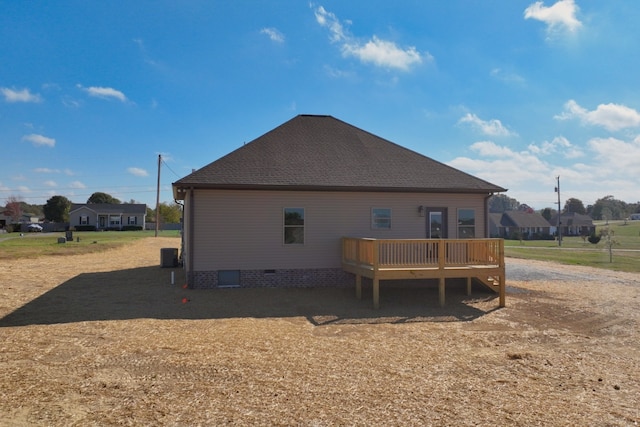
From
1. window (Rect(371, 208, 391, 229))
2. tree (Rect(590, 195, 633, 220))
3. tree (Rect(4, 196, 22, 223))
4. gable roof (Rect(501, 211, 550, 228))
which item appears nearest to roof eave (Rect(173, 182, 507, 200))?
window (Rect(371, 208, 391, 229))

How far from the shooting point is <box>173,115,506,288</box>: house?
12.2 meters

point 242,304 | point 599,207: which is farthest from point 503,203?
point 242,304

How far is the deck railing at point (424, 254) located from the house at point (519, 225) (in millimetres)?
59487

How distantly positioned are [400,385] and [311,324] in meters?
3.51

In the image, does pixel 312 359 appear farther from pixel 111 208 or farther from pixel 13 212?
pixel 13 212

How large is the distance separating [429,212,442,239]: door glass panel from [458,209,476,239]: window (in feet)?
2.32

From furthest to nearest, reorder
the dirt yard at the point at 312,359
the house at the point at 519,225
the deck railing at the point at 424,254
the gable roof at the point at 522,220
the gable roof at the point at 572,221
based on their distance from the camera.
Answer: the gable roof at the point at 572,221 < the gable roof at the point at 522,220 < the house at the point at 519,225 < the deck railing at the point at 424,254 < the dirt yard at the point at 312,359

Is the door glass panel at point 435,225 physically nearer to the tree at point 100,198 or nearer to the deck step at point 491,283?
the deck step at point 491,283

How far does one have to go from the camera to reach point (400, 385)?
531 centimetres

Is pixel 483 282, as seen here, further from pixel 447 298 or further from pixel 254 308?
pixel 254 308

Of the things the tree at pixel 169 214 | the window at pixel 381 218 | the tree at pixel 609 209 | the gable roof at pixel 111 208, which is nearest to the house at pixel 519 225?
the tree at pixel 169 214

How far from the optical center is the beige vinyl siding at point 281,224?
40.2 feet

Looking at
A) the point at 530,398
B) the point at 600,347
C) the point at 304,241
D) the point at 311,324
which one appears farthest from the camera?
the point at 304,241

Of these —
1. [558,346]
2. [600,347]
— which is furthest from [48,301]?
[600,347]
